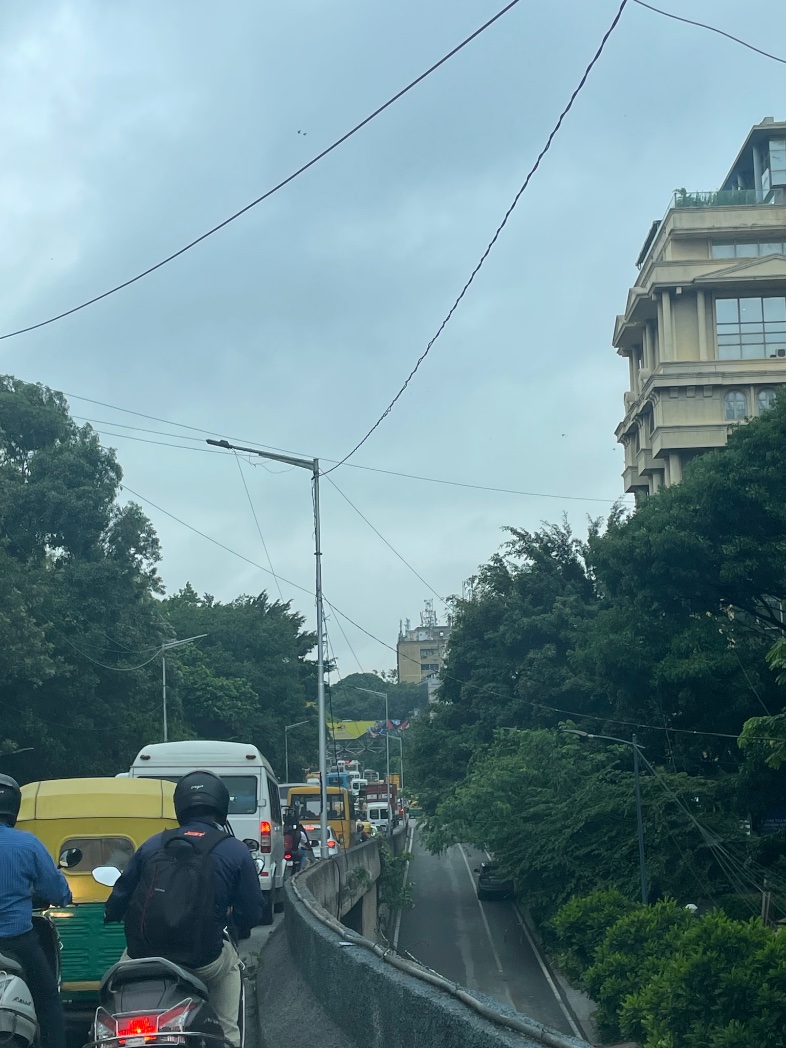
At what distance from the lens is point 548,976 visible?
120 feet

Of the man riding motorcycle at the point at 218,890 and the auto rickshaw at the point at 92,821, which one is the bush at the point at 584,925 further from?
the man riding motorcycle at the point at 218,890

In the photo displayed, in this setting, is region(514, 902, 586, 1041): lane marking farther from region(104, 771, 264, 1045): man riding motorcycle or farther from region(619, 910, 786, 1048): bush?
region(104, 771, 264, 1045): man riding motorcycle

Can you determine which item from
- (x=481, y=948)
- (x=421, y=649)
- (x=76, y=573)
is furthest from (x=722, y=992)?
(x=421, y=649)

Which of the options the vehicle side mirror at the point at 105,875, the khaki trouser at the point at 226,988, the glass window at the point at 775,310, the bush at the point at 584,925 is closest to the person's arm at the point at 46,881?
the vehicle side mirror at the point at 105,875

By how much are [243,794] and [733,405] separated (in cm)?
3539

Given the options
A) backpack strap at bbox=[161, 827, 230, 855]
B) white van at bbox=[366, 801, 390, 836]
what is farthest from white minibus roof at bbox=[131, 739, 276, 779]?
white van at bbox=[366, 801, 390, 836]

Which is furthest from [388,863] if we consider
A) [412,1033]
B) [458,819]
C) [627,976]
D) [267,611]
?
[267,611]

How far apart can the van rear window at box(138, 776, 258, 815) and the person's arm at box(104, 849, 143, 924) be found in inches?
498

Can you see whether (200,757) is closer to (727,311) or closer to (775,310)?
(727,311)

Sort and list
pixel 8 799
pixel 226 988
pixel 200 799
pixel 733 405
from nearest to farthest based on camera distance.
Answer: pixel 226 988 < pixel 200 799 < pixel 8 799 < pixel 733 405

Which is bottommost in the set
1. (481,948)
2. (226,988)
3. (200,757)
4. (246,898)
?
(481,948)

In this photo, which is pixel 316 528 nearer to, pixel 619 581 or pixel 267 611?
pixel 619 581

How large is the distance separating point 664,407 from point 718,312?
4974 mm

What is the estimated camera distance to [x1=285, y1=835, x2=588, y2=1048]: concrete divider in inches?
184
